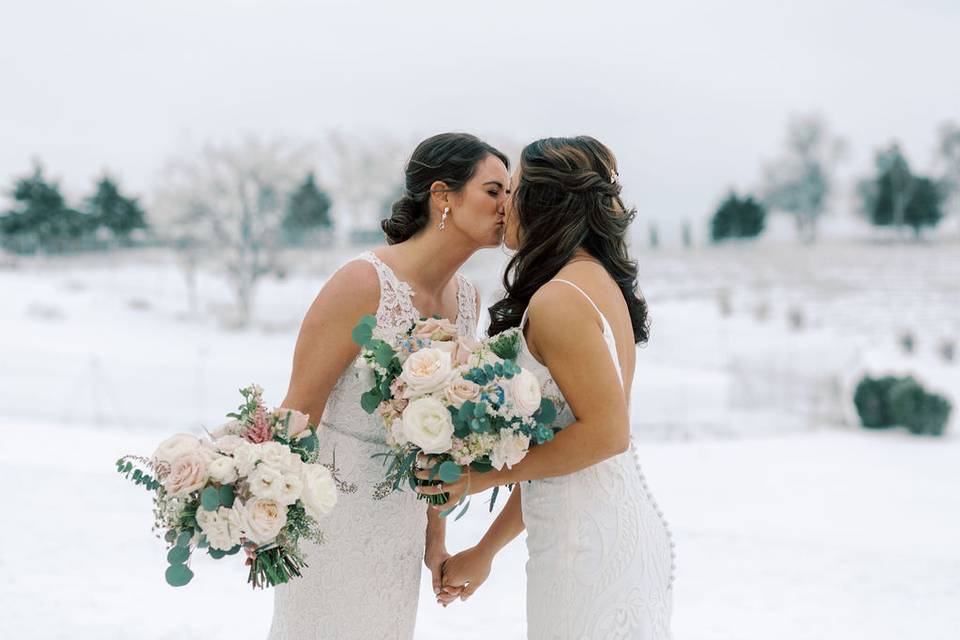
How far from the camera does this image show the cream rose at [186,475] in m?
2.02

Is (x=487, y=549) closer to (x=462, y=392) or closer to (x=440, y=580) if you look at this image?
(x=440, y=580)

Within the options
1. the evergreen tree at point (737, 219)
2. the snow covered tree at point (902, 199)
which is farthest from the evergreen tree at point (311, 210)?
the snow covered tree at point (902, 199)

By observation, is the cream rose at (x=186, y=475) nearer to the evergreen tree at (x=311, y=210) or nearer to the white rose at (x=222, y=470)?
the white rose at (x=222, y=470)

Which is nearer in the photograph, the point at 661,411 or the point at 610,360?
the point at 610,360

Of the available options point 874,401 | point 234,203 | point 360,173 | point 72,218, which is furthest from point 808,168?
point 72,218

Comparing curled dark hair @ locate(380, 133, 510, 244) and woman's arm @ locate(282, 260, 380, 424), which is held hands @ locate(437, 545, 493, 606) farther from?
curled dark hair @ locate(380, 133, 510, 244)

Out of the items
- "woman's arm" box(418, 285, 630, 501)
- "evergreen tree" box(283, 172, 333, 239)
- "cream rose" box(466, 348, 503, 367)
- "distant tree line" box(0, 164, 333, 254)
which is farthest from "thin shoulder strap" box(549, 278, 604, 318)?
"distant tree line" box(0, 164, 333, 254)

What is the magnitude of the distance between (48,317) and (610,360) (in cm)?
2994

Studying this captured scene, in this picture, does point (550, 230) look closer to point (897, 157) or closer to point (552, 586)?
point (552, 586)

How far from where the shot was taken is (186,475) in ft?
6.63

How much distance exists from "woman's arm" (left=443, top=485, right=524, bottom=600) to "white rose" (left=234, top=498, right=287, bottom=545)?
2.34 ft

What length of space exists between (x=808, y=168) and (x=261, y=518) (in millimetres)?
55074

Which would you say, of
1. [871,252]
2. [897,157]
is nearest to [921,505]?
[871,252]

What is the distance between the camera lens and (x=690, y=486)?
482 inches
